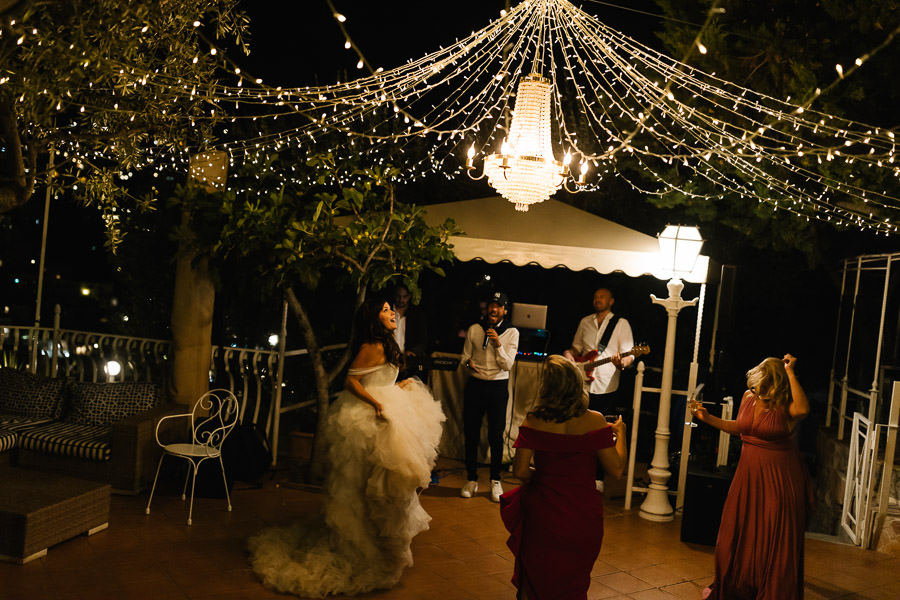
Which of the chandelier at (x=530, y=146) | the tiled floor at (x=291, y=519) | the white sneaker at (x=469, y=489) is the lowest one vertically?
the tiled floor at (x=291, y=519)

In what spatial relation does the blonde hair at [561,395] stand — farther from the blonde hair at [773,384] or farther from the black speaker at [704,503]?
the black speaker at [704,503]

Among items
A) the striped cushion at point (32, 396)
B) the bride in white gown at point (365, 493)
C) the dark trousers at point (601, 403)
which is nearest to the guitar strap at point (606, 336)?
the dark trousers at point (601, 403)

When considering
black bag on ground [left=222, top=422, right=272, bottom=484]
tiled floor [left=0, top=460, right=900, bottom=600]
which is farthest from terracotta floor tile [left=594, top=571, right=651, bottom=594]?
black bag on ground [left=222, top=422, right=272, bottom=484]

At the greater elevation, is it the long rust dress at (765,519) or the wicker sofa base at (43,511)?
the long rust dress at (765,519)

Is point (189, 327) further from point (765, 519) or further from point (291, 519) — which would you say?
point (765, 519)

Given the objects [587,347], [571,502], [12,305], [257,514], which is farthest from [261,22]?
[571,502]

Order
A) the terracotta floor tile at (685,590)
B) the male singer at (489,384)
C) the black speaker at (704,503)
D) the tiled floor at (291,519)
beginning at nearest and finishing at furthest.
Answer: the tiled floor at (291,519) < the terracotta floor tile at (685,590) < the black speaker at (704,503) < the male singer at (489,384)

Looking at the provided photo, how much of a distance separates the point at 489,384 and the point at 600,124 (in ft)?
7.83

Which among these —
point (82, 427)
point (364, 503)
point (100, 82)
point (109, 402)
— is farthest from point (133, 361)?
point (364, 503)

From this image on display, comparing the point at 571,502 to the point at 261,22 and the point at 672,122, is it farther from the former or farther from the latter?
the point at 261,22

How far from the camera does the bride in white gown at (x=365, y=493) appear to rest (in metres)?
4.24

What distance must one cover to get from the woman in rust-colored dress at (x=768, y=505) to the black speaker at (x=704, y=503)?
1001 millimetres

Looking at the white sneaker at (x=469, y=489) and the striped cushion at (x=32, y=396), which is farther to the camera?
the white sneaker at (x=469, y=489)

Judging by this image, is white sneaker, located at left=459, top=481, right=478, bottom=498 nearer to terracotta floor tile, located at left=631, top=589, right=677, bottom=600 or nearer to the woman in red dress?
terracotta floor tile, located at left=631, top=589, right=677, bottom=600
